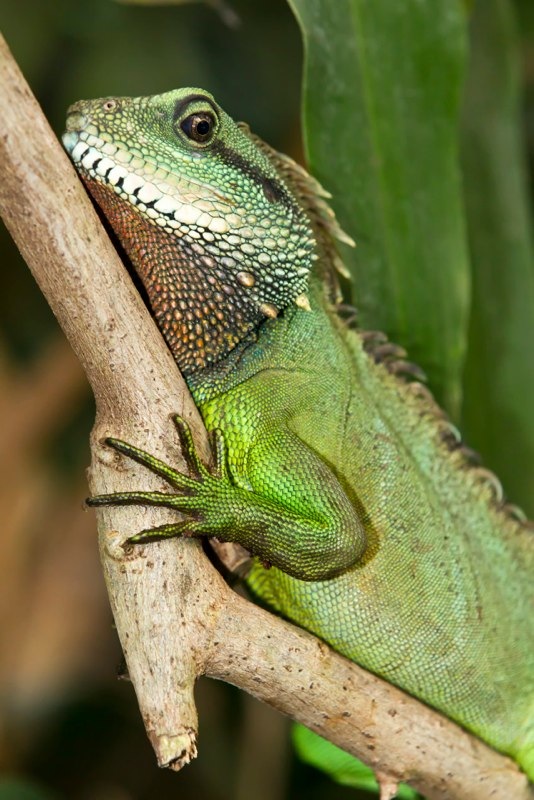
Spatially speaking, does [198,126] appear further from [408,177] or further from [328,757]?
[328,757]

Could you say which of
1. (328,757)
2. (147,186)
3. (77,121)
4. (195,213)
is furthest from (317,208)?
(328,757)

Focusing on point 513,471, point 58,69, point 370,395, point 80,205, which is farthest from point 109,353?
point 58,69

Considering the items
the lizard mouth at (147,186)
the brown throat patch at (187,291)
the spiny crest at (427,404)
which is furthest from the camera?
the spiny crest at (427,404)

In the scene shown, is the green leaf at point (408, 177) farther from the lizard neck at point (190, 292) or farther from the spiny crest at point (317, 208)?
the lizard neck at point (190, 292)

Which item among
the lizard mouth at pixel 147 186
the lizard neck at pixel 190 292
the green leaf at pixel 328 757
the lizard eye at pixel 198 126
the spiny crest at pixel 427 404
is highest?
the lizard eye at pixel 198 126

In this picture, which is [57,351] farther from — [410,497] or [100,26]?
[410,497]

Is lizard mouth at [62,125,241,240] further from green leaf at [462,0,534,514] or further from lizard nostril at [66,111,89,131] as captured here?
green leaf at [462,0,534,514]

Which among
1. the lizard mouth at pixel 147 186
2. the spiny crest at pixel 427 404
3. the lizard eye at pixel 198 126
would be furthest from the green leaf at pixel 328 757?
the lizard eye at pixel 198 126
